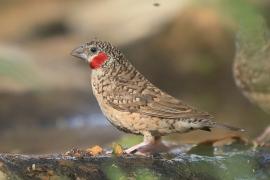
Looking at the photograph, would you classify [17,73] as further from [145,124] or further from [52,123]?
[52,123]

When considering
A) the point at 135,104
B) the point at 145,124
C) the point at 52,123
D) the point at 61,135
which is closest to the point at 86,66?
the point at 52,123

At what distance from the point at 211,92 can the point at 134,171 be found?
7183 millimetres

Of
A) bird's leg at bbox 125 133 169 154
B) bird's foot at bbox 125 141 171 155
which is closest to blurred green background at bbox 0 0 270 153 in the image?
bird's foot at bbox 125 141 171 155

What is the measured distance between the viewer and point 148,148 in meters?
6.10

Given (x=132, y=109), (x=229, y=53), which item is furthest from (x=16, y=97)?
(x=132, y=109)

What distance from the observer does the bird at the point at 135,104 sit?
5961mm

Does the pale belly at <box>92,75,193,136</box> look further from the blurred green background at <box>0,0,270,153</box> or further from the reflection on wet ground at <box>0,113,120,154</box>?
the blurred green background at <box>0,0,270,153</box>

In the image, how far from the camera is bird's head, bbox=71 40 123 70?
6387mm

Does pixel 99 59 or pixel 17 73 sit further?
pixel 99 59

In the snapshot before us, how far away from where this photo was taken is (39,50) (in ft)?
42.7

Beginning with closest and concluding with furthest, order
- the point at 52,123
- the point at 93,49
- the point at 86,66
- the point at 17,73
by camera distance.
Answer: the point at 17,73, the point at 93,49, the point at 52,123, the point at 86,66

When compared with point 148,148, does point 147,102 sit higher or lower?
higher

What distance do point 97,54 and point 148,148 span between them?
32.6 inches

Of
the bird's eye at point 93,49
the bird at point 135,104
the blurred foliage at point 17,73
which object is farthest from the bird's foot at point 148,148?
the blurred foliage at point 17,73
